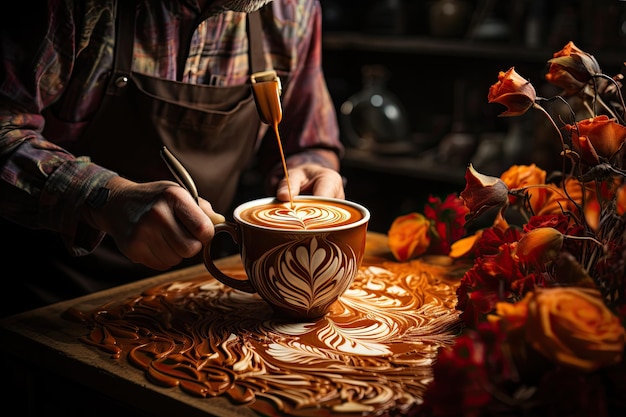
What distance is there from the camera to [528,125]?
3.12 meters

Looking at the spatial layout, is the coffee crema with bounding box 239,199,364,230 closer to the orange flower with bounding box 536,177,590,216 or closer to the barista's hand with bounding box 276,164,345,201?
the barista's hand with bounding box 276,164,345,201

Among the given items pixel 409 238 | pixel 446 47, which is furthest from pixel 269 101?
pixel 446 47

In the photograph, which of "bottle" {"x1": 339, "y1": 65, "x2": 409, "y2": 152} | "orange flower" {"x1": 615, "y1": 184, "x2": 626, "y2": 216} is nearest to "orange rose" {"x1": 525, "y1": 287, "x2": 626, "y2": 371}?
"orange flower" {"x1": 615, "y1": 184, "x2": 626, "y2": 216}

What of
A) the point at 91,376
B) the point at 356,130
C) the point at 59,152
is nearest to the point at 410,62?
the point at 356,130

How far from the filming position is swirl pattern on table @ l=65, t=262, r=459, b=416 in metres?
0.99

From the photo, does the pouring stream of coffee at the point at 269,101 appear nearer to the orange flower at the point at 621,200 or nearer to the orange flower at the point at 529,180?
the orange flower at the point at 529,180

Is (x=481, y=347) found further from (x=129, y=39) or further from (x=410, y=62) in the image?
(x=410, y=62)

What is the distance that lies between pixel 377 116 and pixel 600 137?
7.84 feet

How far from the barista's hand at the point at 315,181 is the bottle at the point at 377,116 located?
1.77m

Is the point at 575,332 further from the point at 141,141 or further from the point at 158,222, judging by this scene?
the point at 141,141

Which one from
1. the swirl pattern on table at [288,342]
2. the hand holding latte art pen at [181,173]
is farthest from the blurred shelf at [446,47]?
the hand holding latte art pen at [181,173]

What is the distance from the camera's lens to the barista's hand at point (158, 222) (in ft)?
3.97

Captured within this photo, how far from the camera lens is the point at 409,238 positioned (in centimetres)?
153

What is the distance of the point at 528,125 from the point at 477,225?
0.46 meters
